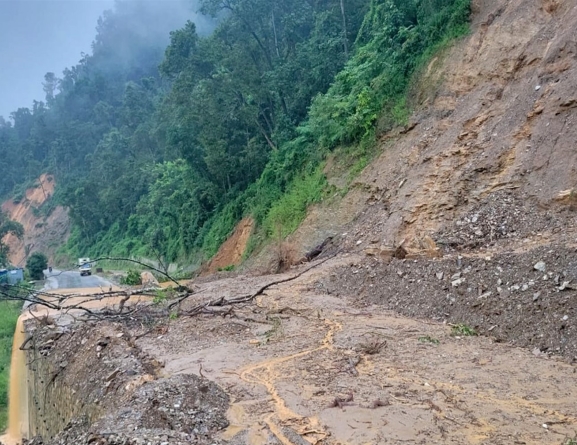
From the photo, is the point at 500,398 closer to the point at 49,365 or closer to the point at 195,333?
the point at 195,333

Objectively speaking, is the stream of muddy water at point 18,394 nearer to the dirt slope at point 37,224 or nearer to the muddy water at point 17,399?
the muddy water at point 17,399

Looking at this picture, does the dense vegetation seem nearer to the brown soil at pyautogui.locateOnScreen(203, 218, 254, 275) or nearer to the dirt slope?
the brown soil at pyautogui.locateOnScreen(203, 218, 254, 275)

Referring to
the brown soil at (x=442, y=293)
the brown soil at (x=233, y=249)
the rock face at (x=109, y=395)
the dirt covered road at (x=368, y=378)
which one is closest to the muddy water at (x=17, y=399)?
the rock face at (x=109, y=395)

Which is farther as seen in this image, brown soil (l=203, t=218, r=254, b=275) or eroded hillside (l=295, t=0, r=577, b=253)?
brown soil (l=203, t=218, r=254, b=275)

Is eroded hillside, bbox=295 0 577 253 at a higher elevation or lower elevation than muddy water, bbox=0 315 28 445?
lower

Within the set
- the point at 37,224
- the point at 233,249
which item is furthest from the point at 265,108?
the point at 37,224

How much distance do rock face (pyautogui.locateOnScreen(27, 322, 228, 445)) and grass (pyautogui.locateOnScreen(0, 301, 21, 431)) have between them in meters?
1.28

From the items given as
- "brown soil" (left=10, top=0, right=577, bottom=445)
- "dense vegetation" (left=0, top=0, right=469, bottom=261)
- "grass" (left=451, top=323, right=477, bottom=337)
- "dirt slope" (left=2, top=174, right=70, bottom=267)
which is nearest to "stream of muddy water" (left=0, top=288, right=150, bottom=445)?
"brown soil" (left=10, top=0, right=577, bottom=445)

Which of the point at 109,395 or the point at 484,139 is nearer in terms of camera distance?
the point at 109,395

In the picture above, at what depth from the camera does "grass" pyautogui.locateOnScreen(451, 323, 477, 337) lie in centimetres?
756

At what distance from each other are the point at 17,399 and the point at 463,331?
12487 millimetres

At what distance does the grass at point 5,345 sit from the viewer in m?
13.7

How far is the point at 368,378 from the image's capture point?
19.8 ft

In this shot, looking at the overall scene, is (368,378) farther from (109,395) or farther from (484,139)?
(484,139)
